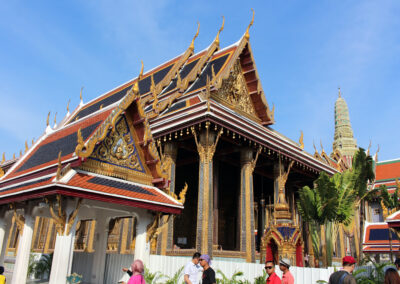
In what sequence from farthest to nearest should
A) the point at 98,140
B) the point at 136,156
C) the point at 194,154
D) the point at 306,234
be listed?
the point at 306,234 → the point at 194,154 → the point at 136,156 → the point at 98,140

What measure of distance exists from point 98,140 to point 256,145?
877 centimetres

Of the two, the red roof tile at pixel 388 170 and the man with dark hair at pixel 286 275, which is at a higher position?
the red roof tile at pixel 388 170

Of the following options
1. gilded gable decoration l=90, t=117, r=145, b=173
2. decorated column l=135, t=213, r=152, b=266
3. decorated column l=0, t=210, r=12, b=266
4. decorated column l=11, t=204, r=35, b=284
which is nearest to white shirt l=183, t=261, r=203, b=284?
decorated column l=135, t=213, r=152, b=266

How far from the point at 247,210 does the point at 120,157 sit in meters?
7.31

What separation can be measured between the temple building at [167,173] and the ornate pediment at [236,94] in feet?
0.23

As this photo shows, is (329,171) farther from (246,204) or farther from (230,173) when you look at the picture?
(246,204)

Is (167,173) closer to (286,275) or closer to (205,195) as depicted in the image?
(286,275)

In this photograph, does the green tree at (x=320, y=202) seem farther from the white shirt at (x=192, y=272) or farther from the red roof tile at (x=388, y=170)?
the red roof tile at (x=388, y=170)

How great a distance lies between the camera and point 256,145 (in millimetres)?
14523

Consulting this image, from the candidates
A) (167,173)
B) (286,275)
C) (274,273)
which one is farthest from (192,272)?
(167,173)

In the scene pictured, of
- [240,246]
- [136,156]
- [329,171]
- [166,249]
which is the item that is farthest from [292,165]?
[136,156]

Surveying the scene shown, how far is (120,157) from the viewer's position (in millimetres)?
7387

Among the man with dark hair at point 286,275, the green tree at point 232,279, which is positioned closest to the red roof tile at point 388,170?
the green tree at point 232,279

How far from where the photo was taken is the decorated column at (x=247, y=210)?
13.0 m
